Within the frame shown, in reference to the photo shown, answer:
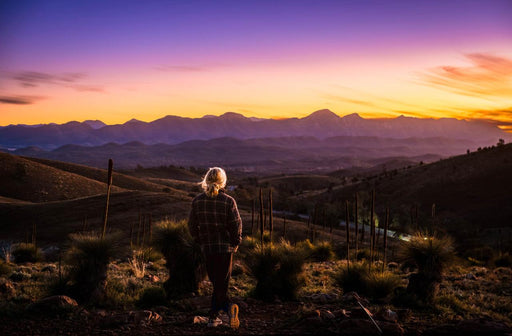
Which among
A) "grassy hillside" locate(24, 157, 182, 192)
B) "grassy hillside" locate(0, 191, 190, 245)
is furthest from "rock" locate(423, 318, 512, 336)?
"grassy hillside" locate(24, 157, 182, 192)

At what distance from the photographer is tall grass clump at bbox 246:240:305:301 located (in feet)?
29.3

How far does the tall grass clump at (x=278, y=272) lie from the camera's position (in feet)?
29.3

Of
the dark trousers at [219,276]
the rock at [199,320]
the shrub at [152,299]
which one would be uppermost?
the dark trousers at [219,276]

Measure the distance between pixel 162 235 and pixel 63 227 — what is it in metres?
25.6

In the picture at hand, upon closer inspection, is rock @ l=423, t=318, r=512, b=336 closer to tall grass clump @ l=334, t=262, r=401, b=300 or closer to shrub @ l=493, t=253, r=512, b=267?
tall grass clump @ l=334, t=262, r=401, b=300

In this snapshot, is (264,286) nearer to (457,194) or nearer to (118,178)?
(457,194)

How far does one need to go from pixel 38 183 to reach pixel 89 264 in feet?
176

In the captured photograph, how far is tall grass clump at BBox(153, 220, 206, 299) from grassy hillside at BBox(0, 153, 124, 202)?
45.4 meters

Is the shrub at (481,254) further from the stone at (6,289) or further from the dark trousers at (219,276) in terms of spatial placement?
the stone at (6,289)

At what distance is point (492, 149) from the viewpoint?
207ft

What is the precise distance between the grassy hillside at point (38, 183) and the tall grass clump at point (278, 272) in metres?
46.3

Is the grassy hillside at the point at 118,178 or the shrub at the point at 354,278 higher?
the shrub at the point at 354,278

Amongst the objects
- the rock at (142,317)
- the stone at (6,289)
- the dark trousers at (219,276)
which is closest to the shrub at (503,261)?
the dark trousers at (219,276)

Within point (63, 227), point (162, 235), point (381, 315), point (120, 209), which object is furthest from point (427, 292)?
point (120, 209)
